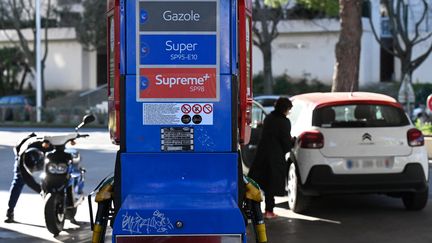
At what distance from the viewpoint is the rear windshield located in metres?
8.23

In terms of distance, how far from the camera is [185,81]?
5.07 m

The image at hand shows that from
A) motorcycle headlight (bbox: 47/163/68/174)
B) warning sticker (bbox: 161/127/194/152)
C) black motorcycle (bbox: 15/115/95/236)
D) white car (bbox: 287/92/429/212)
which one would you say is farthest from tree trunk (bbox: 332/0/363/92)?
warning sticker (bbox: 161/127/194/152)

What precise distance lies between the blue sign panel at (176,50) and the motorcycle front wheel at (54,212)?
270 centimetres

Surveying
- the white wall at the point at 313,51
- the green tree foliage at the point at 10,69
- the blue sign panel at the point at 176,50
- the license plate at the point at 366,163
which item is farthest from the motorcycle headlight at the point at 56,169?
the green tree foliage at the point at 10,69

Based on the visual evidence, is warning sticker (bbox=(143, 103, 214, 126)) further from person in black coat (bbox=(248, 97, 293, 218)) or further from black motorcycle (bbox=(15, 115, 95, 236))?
person in black coat (bbox=(248, 97, 293, 218))

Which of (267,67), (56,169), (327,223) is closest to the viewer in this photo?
(56,169)

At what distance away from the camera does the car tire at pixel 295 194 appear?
8.33 metres

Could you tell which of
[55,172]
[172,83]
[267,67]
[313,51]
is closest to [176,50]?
[172,83]

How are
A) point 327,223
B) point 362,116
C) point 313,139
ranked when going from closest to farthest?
point 327,223
point 313,139
point 362,116

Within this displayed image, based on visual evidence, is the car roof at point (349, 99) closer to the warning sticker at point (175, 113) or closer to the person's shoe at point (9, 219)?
the warning sticker at point (175, 113)

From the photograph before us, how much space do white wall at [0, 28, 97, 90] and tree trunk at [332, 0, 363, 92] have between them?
3121 centimetres

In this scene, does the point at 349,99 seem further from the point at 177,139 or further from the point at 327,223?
the point at 177,139

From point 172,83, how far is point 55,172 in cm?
269

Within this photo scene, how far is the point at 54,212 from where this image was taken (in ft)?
23.2
